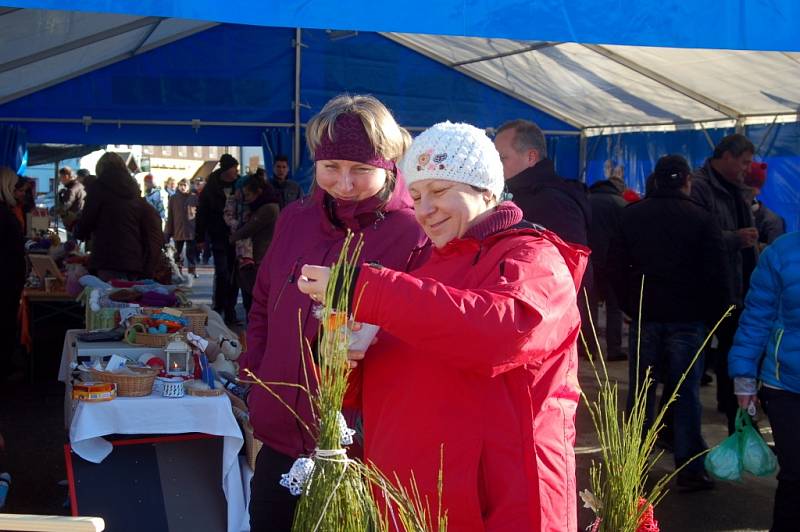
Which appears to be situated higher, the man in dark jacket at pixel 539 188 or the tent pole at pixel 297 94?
the tent pole at pixel 297 94

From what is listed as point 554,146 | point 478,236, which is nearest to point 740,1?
point 478,236

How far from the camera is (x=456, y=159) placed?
1.64m

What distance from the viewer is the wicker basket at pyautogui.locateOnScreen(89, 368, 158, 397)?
350 cm

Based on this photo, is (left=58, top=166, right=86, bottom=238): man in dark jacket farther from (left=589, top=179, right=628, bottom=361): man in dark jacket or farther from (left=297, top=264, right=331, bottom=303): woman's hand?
(left=297, top=264, right=331, bottom=303): woman's hand

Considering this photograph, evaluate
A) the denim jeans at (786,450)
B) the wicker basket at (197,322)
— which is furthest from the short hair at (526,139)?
the wicker basket at (197,322)

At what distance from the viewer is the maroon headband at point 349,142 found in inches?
84.1

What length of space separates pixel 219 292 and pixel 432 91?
331 centimetres

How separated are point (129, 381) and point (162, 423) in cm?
21

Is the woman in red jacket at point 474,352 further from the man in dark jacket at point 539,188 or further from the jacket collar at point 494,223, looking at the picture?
the man in dark jacket at point 539,188

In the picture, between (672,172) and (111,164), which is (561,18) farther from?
(111,164)

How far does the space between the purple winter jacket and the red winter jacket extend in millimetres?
492

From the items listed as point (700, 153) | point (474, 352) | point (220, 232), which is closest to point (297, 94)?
point (220, 232)

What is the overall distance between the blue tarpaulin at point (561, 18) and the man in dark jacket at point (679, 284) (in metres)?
1.11

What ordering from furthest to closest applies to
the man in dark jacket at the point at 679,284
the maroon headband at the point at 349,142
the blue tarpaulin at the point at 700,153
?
1. the blue tarpaulin at the point at 700,153
2. the man in dark jacket at the point at 679,284
3. the maroon headband at the point at 349,142
